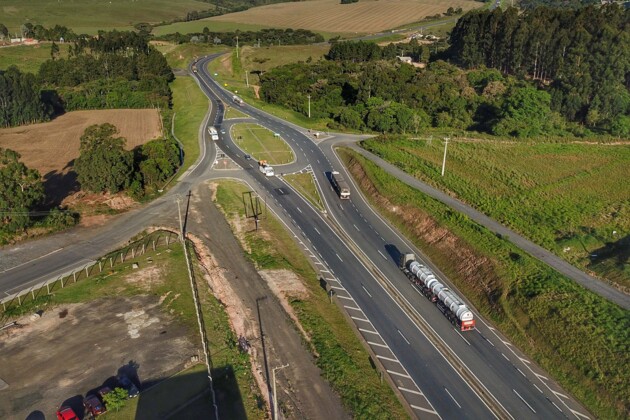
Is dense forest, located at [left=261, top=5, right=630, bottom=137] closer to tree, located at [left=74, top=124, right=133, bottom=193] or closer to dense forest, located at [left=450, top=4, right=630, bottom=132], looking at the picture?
dense forest, located at [left=450, top=4, right=630, bottom=132]

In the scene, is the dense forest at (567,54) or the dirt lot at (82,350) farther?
the dense forest at (567,54)

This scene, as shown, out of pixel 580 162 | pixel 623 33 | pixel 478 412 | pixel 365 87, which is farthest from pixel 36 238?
pixel 623 33

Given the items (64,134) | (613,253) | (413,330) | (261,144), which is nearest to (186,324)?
(413,330)

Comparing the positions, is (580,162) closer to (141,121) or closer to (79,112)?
(141,121)

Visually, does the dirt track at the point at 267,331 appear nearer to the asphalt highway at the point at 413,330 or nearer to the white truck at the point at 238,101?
the asphalt highway at the point at 413,330

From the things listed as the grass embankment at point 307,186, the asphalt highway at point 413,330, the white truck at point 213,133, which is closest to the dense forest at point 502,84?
the white truck at point 213,133

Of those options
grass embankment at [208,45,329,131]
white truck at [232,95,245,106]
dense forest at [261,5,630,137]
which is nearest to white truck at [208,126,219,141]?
white truck at [232,95,245,106]
